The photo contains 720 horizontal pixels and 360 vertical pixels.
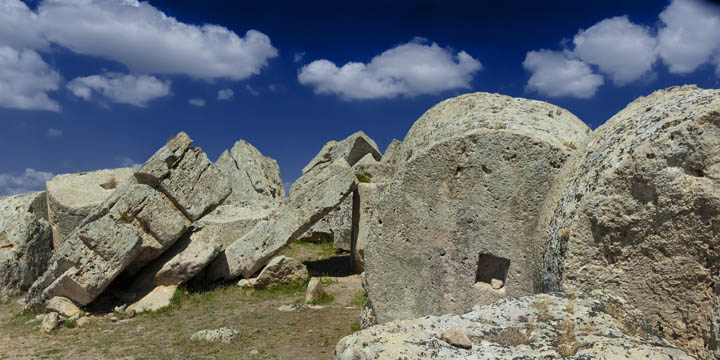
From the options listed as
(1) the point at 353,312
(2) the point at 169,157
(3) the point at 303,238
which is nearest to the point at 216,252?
(2) the point at 169,157

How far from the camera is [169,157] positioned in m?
10.8

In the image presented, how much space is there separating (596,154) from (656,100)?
92 cm

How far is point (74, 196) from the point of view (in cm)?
1291

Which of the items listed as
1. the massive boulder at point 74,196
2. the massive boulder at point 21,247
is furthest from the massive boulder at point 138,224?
the massive boulder at point 21,247

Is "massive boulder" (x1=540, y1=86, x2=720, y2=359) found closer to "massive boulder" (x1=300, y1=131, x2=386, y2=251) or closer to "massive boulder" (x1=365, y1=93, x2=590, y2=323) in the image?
"massive boulder" (x1=365, y1=93, x2=590, y2=323)

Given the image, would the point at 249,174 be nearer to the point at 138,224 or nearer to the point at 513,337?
the point at 138,224

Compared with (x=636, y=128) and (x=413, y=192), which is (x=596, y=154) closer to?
(x=636, y=128)

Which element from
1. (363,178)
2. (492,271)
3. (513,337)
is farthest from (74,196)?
(513,337)

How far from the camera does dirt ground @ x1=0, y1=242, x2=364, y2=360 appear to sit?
7.68 m

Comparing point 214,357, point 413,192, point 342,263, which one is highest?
point 413,192

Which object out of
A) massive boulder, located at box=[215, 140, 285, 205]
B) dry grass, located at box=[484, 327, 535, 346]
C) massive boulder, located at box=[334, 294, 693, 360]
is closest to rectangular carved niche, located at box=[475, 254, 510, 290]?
massive boulder, located at box=[334, 294, 693, 360]

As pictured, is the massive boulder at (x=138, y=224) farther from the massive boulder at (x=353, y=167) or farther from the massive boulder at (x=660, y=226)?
the massive boulder at (x=660, y=226)

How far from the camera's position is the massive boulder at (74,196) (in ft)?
40.4

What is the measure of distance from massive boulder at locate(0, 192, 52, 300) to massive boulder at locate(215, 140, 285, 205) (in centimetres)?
547
